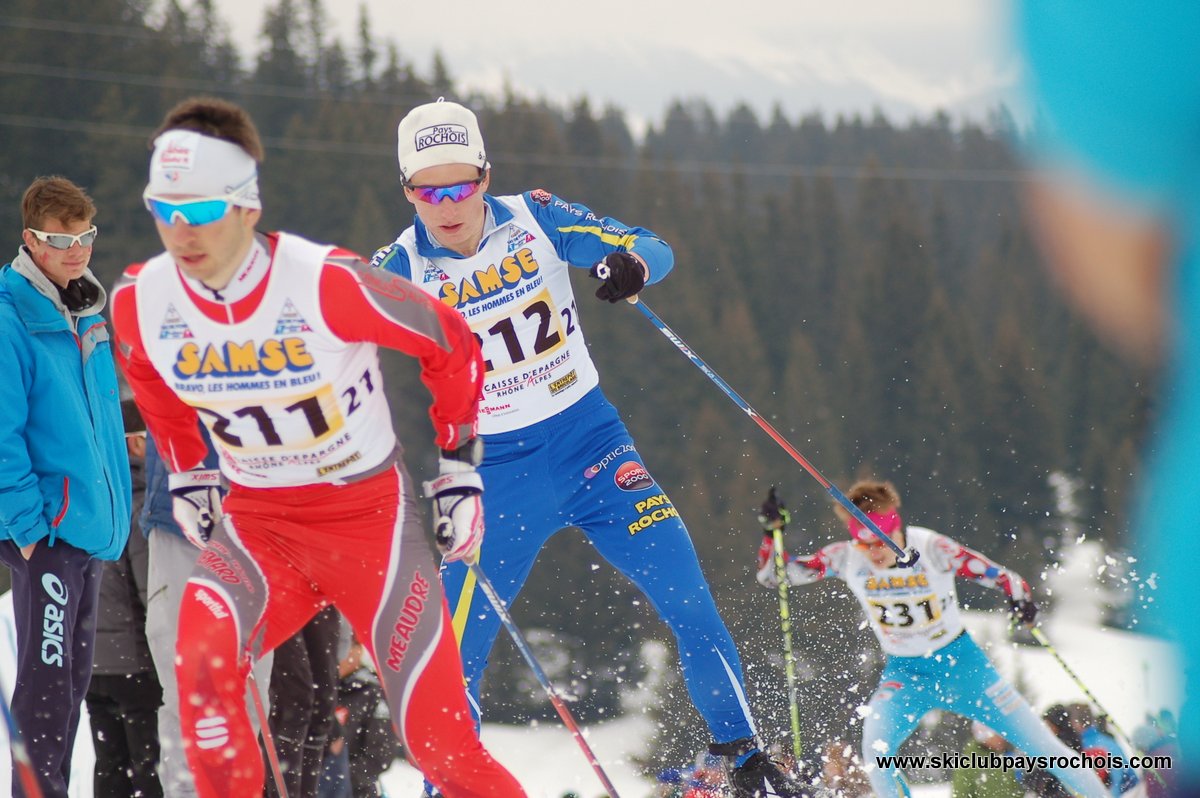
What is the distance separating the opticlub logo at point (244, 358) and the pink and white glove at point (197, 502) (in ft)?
1.48

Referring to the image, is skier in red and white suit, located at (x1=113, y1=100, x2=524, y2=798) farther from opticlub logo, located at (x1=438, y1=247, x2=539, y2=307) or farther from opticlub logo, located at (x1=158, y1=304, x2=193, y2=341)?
opticlub logo, located at (x1=438, y1=247, x2=539, y2=307)

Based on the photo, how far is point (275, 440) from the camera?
3.36m

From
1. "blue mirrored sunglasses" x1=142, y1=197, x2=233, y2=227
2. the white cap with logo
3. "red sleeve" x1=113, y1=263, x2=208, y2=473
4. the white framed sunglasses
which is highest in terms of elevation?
the white cap with logo

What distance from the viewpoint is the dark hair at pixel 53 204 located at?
14.0 ft

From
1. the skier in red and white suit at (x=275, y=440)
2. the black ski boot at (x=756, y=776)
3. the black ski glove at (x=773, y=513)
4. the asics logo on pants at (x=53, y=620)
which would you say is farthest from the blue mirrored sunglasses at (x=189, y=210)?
the black ski glove at (x=773, y=513)

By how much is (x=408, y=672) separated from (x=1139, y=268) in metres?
2.60

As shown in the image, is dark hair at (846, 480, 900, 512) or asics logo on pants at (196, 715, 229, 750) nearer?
asics logo on pants at (196, 715, 229, 750)

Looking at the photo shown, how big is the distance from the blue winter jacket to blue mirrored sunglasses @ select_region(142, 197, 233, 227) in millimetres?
1230

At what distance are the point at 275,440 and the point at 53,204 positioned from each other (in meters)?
1.52

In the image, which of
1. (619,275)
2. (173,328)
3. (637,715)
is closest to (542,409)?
(619,275)

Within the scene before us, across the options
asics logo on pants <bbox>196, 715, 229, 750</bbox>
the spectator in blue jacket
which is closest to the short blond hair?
the spectator in blue jacket

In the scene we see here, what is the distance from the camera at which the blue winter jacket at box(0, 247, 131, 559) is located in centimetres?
396

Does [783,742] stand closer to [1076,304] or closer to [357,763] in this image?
[357,763]

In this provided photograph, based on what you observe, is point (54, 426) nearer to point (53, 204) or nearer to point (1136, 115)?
point (53, 204)
